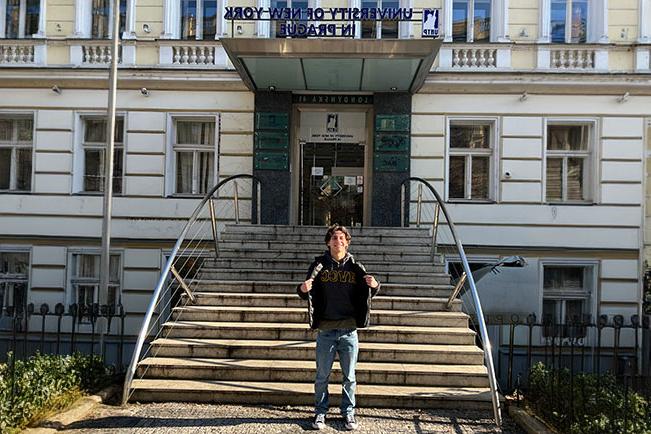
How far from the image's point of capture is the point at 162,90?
1274 centimetres

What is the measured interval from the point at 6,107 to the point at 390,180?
830cm

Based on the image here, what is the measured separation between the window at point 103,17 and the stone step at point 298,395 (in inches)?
359

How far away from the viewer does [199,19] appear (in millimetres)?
13172

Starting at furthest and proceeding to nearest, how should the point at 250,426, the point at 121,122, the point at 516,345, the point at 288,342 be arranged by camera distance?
the point at 121,122, the point at 516,345, the point at 288,342, the point at 250,426

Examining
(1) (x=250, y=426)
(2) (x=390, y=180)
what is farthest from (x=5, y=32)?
(1) (x=250, y=426)

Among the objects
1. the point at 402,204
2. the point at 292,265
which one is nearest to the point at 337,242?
the point at 292,265

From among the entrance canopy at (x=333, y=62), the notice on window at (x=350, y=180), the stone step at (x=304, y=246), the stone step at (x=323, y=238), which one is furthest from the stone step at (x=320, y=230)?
the entrance canopy at (x=333, y=62)

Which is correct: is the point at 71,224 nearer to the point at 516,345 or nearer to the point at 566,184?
the point at 516,345

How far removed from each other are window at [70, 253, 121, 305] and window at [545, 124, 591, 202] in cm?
927

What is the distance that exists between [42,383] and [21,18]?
10196mm

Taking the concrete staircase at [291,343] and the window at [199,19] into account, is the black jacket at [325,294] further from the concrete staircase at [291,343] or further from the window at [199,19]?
the window at [199,19]

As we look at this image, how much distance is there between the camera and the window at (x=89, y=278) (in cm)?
1277

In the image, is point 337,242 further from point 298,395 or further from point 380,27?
point 380,27

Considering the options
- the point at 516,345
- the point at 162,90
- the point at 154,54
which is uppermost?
the point at 154,54
